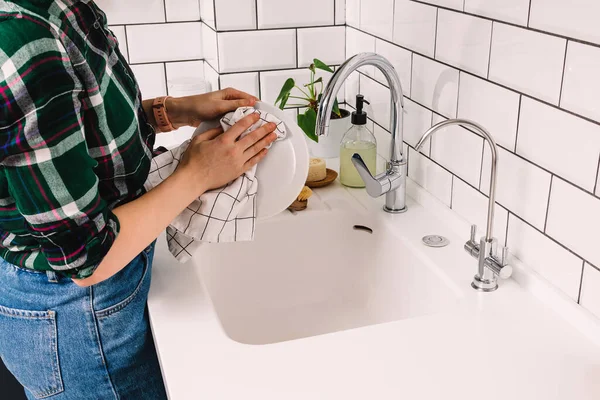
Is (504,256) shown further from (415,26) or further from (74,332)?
(74,332)

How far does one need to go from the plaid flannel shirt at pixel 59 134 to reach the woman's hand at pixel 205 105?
220mm

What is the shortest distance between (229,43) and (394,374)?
0.90 meters

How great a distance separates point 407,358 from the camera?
0.87 m

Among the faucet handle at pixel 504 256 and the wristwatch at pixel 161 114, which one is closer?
the faucet handle at pixel 504 256

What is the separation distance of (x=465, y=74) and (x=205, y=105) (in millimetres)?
434

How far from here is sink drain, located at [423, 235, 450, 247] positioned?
1.16m

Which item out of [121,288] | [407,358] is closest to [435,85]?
[407,358]

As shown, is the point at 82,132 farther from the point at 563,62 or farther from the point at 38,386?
the point at 563,62

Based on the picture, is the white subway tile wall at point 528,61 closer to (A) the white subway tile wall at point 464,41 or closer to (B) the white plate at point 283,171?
(A) the white subway tile wall at point 464,41

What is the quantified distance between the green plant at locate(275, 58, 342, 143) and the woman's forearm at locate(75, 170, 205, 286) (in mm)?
559

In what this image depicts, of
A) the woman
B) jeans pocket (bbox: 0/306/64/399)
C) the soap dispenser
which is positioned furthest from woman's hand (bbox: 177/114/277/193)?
the soap dispenser

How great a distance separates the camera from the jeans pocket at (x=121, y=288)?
961 mm

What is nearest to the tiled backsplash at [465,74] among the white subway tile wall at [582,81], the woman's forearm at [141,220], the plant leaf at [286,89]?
the white subway tile wall at [582,81]

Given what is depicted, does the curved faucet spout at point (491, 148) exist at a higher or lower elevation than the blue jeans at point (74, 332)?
higher
